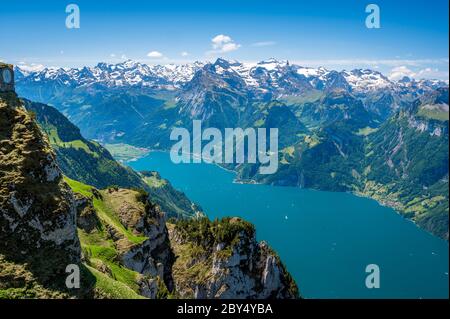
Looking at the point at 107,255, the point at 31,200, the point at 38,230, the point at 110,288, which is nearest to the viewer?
the point at 31,200

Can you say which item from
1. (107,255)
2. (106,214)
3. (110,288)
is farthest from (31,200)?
(106,214)

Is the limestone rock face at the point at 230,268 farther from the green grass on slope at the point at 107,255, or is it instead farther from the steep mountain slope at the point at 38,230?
the steep mountain slope at the point at 38,230

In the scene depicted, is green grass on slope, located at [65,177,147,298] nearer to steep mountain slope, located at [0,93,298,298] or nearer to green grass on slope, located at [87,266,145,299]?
green grass on slope, located at [87,266,145,299]

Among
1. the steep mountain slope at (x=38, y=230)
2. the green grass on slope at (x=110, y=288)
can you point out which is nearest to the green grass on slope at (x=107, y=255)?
the green grass on slope at (x=110, y=288)

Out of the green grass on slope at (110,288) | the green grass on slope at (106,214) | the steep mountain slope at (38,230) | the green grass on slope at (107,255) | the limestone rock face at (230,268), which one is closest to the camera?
the steep mountain slope at (38,230)

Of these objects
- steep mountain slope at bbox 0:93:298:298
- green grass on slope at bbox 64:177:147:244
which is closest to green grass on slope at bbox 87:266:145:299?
steep mountain slope at bbox 0:93:298:298

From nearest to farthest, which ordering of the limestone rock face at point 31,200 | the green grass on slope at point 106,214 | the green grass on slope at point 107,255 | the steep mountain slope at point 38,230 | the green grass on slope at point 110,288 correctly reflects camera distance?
the steep mountain slope at point 38,230
the limestone rock face at point 31,200
the green grass on slope at point 110,288
the green grass on slope at point 107,255
the green grass on slope at point 106,214

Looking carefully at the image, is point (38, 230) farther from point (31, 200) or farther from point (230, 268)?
point (230, 268)
